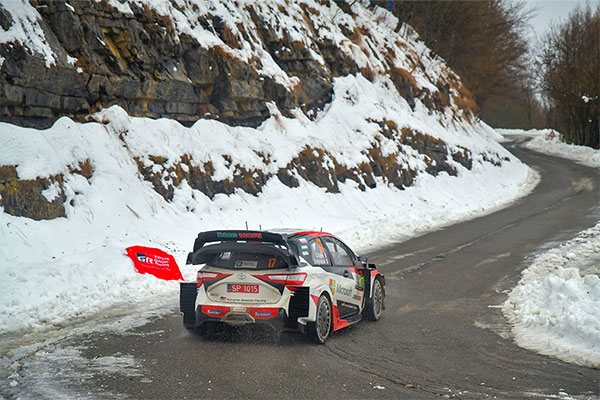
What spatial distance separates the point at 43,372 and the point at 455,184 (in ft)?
90.3

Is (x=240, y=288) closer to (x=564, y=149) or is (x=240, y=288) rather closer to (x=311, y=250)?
(x=311, y=250)

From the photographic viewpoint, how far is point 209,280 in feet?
26.1

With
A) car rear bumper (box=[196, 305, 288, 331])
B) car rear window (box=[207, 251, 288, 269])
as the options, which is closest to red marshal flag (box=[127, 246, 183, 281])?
car rear window (box=[207, 251, 288, 269])

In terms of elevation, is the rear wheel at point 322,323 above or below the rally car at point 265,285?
below

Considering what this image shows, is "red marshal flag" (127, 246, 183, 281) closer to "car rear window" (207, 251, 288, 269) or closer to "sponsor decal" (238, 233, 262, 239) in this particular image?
"car rear window" (207, 251, 288, 269)

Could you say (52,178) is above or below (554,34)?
below

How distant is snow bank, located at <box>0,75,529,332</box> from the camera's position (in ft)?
35.2

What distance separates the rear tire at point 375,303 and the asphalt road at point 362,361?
0.17 metres

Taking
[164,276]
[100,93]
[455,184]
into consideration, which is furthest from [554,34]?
[164,276]

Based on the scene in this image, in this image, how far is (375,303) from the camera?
9438 mm

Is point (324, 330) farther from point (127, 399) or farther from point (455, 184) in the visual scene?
point (455, 184)

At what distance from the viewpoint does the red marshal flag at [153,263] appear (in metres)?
12.1

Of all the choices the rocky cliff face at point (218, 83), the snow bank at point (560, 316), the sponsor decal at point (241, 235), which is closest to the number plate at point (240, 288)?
the sponsor decal at point (241, 235)

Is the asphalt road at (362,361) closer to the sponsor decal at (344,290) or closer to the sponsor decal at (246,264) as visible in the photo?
the sponsor decal at (344,290)
